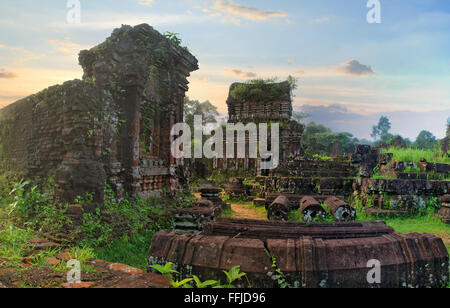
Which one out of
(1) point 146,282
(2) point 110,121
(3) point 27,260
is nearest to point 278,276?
(1) point 146,282

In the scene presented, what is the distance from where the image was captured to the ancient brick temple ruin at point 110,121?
6.17 meters

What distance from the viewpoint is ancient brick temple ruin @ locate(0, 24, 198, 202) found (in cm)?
617

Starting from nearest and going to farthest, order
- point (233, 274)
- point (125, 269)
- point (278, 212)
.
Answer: point (233, 274), point (125, 269), point (278, 212)

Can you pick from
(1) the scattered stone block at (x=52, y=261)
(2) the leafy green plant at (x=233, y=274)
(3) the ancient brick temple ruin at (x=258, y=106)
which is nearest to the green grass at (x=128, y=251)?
(1) the scattered stone block at (x=52, y=261)

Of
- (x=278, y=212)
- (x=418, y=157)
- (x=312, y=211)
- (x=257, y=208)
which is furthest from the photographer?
(x=257, y=208)

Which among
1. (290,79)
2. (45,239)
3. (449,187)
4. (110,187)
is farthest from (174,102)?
(290,79)

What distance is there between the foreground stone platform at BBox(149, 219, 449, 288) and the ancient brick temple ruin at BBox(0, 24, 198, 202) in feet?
12.8

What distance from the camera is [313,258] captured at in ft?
8.66

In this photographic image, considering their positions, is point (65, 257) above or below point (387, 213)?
above

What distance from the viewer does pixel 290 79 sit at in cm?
2977

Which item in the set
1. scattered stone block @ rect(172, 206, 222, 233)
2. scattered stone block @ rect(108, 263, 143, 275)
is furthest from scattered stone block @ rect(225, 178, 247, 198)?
scattered stone block @ rect(108, 263, 143, 275)

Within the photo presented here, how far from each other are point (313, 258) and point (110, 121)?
594 cm

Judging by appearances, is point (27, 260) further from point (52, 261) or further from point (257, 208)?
point (257, 208)

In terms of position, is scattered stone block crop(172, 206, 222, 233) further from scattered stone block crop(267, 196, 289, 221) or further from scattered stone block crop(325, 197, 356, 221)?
scattered stone block crop(325, 197, 356, 221)
